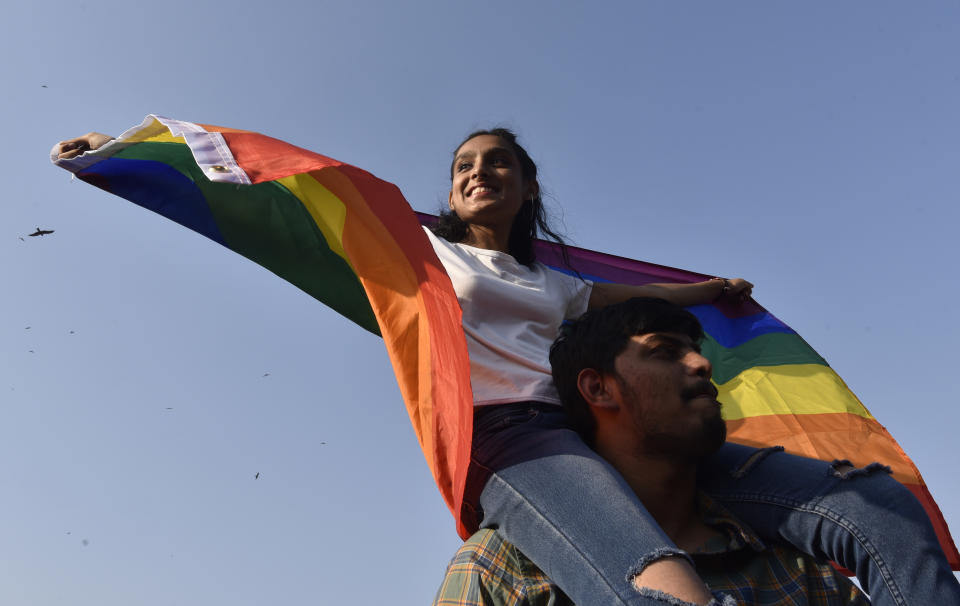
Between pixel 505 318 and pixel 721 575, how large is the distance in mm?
1336

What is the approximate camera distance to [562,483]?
268 cm

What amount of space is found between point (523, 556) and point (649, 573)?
0.61 meters

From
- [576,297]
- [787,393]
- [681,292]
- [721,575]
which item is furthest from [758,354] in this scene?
[721,575]

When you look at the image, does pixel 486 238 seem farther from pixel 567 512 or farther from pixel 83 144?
pixel 83 144

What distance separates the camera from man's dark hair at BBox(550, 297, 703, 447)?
3389 mm

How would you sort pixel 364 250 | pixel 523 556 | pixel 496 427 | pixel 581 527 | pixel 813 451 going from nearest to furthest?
pixel 581 527, pixel 523 556, pixel 496 427, pixel 364 250, pixel 813 451

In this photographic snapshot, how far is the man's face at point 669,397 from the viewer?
10.2ft

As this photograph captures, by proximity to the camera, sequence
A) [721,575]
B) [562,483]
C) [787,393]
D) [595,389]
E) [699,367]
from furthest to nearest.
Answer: [787,393], [595,389], [699,367], [721,575], [562,483]

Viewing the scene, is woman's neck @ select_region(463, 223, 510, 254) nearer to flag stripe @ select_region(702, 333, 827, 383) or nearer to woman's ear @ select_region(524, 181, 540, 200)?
woman's ear @ select_region(524, 181, 540, 200)

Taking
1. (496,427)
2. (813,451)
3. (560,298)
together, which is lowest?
(813,451)

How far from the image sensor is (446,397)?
9.71ft

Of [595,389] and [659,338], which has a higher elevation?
[659,338]

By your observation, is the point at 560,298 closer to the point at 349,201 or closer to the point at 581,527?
the point at 349,201

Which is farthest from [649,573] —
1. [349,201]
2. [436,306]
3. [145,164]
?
[145,164]
